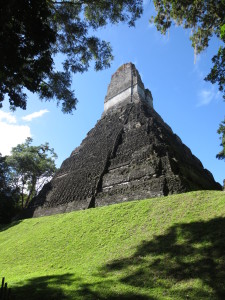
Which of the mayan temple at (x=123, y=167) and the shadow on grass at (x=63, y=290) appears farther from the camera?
the mayan temple at (x=123, y=167)

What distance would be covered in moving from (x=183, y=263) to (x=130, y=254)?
65.9 inches

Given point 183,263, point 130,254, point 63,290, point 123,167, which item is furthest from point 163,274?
point 123,167

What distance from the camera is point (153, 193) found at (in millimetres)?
9641

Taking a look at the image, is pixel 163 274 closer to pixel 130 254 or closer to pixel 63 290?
pixel 130 254

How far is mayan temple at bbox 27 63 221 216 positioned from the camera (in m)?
10.3

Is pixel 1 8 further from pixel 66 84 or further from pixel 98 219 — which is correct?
pixel 98 219

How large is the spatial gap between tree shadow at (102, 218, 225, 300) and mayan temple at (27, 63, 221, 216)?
2868 mm

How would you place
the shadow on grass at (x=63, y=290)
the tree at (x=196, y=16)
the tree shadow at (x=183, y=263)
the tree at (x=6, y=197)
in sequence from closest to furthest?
the tree shadow at (x=183, y=263) < the shadow on grass at (x=63, y=290) < the tree at (x=196, y=16) < the tree at (x=6, y=197)

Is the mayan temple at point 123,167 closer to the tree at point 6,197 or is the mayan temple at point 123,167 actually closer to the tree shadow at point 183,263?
the tree shadow at point 183,263

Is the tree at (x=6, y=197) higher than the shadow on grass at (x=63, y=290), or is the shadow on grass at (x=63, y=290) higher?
the tree at (x=6, y=197)

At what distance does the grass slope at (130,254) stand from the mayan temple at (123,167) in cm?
101

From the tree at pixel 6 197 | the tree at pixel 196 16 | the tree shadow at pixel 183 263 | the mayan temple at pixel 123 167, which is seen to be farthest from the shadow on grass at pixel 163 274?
the tree at pixel 6 197

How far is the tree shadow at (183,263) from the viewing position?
14.3 ft

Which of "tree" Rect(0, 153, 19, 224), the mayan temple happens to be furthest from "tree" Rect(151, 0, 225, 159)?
"tree" Rect(0, 153, 19, 224)
